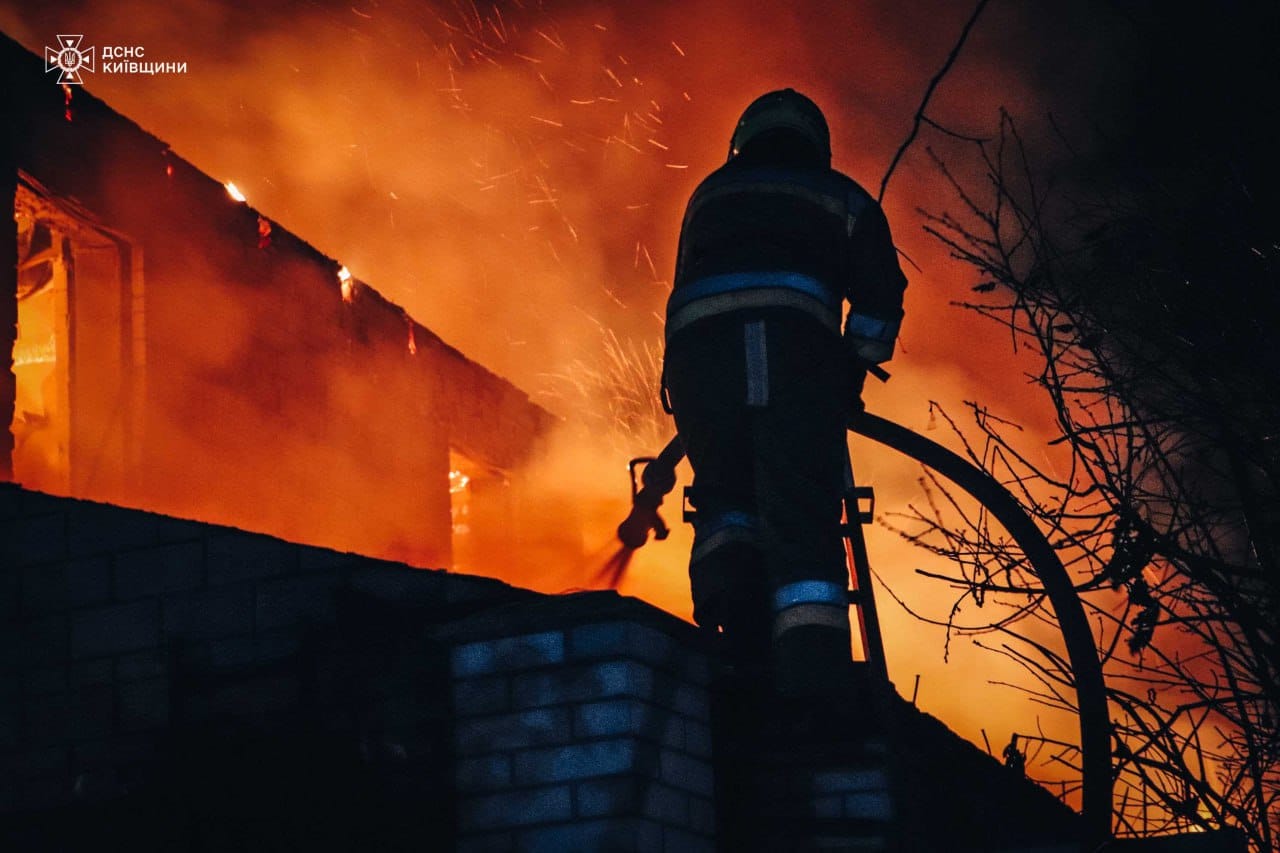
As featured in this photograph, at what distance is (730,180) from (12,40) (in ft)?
17.7

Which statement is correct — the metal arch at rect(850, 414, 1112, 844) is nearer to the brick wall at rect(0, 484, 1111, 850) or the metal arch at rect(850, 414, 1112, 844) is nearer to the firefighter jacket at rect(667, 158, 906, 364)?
the brick wall at rect(0, 484, 1111, 850)

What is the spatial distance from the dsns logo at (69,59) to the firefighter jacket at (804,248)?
5.42 metres

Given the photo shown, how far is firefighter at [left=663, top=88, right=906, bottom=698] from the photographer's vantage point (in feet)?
15.1

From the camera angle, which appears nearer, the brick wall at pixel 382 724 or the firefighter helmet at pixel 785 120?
the brick wall at pixel 382 724

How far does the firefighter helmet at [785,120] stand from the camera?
5.28m

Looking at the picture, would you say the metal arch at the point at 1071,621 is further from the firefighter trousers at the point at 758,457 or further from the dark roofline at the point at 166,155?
the dark roofline at the point at 166,155

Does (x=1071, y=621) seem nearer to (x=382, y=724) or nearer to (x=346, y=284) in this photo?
(x=382, y=724)

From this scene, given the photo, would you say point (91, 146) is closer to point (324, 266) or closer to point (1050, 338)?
point (324, 266)

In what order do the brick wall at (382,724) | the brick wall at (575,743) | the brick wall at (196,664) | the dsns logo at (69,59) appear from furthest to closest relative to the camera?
the dsns logo at (69,59)
the brick wall at (196,664)
the brick wall at (382,724)
the brick wall at (575,743)

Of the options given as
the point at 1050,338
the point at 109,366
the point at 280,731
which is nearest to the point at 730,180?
the point at 1050,338

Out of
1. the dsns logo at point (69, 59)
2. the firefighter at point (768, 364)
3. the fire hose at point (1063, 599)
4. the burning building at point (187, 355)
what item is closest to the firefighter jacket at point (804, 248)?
the firefighter at point (768, 364)

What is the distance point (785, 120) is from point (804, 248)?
2.11 feet

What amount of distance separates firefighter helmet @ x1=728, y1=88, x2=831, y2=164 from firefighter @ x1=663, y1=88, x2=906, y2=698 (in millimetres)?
171

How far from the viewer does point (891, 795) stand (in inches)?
162
